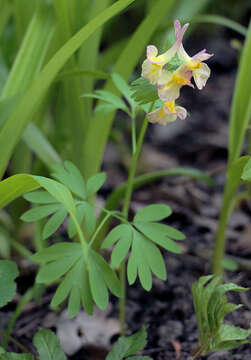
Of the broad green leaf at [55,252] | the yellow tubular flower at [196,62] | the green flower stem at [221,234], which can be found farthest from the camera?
the green flower stem at [221,234]

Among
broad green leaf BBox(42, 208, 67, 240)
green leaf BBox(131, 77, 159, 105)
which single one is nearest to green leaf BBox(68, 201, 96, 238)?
broad green leaf BBox(42, 208, 67, 240)

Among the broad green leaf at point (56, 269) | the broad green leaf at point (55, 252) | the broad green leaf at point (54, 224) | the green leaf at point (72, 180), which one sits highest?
the green leaf at point (72, 180)

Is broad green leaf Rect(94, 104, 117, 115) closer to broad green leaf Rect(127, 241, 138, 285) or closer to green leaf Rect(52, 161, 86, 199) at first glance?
green leaf Rect(52, 161, 86, 199)

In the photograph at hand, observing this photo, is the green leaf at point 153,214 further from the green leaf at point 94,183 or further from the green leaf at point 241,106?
the green leaf at point 241,106

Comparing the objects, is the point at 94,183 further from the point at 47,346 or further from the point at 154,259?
the point at 47,346

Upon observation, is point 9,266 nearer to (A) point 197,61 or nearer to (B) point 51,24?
(A) point 197,61

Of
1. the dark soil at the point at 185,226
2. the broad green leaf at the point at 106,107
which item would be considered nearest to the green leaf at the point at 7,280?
the dark soil at the point at 185,226

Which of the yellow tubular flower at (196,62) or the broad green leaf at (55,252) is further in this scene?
the broad green leaf at (55,252)
